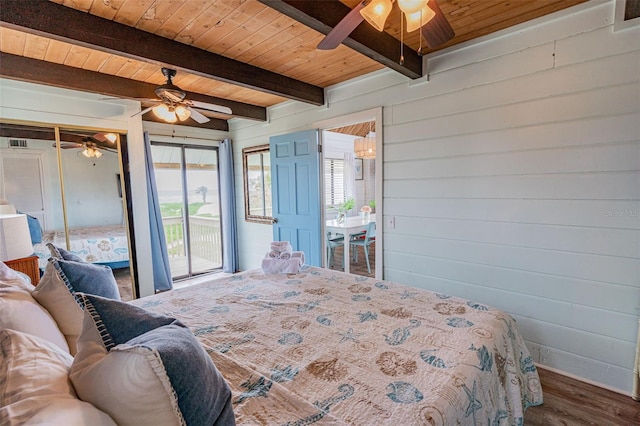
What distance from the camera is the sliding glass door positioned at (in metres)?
4.47

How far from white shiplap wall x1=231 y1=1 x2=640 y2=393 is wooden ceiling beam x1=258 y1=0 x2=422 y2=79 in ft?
0.92

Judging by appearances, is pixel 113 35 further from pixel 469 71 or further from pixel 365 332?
pixel 469 71

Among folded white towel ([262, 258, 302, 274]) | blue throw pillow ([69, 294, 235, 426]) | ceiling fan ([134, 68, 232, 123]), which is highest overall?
ceiling fan ([134, 68, 232, 123])

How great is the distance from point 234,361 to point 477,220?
7.05ft

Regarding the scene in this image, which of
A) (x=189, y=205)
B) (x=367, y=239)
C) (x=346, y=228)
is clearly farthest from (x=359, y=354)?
(x=189, y=205)

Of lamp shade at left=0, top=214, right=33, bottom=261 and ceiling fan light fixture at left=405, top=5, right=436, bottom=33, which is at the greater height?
ceiling fan light fixture at left=405, top=5, right=436, bottom=33

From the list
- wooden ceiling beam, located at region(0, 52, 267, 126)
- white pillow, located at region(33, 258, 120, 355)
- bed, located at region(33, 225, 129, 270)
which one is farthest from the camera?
bed, located at region(33, 225, 129, 270)

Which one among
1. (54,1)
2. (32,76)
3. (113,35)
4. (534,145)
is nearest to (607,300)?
(534,145)

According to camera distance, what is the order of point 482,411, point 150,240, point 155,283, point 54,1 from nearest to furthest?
point 482,411 < point 54,1 < point 150,240 < point 155,283

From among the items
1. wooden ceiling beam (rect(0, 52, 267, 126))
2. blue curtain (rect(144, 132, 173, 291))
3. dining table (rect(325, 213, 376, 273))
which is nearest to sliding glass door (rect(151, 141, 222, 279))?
blue curtain (rect(144, 132, 173, 291))

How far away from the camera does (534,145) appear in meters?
2.16

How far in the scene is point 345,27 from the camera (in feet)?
4.96

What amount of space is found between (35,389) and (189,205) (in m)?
4.34

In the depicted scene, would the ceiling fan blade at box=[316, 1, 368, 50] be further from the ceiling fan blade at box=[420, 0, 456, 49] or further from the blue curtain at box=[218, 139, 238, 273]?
the blue curtain at box=[218, 139, 238, 273]
